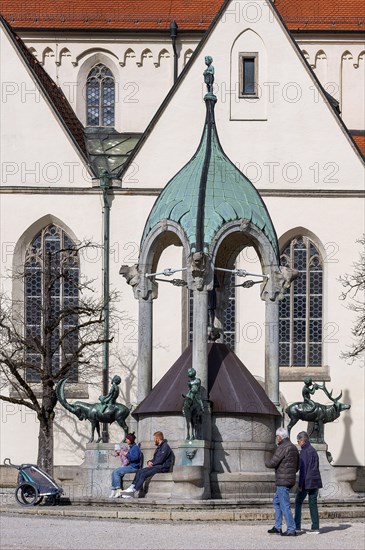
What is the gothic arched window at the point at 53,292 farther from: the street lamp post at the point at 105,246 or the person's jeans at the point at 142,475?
the person's jeans at the point at 142,475

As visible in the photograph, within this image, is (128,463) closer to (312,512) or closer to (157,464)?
(157,464)

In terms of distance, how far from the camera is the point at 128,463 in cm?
3256

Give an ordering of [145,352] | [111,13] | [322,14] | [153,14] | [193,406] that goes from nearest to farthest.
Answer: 1. [193,406]
2. [145,352]
3. [322,14]
4. [153,14]
5. [111,13]

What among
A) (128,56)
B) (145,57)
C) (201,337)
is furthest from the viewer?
(128,56)

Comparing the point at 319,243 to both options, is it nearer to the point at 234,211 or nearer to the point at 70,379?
the point at 70,379

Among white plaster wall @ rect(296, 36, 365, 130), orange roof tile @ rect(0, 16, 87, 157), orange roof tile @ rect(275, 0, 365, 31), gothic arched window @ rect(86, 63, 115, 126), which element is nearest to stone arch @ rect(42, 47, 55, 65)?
orange roof tile @ rect(0, 16, 87, 157)

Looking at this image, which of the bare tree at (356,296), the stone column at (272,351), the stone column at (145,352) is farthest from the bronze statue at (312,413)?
the bare tree at (356,296)

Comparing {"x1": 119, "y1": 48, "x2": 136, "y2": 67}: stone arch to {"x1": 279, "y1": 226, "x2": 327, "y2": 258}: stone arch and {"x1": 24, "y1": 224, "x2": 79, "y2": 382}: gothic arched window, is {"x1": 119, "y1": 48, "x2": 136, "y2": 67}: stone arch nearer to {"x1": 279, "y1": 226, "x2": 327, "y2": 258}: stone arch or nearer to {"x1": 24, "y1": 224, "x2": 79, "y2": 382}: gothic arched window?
{"x1": 24, "y1": 224, "x2": 79, "y2": 382}: gothic arched window

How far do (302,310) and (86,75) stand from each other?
1140cm

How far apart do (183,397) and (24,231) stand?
66.4ft

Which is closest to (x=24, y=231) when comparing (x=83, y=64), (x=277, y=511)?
(x=83, y=64)

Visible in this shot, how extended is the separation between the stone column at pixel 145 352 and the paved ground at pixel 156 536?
284 inches

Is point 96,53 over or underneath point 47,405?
over

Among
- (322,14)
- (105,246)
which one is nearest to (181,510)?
(105,246)
